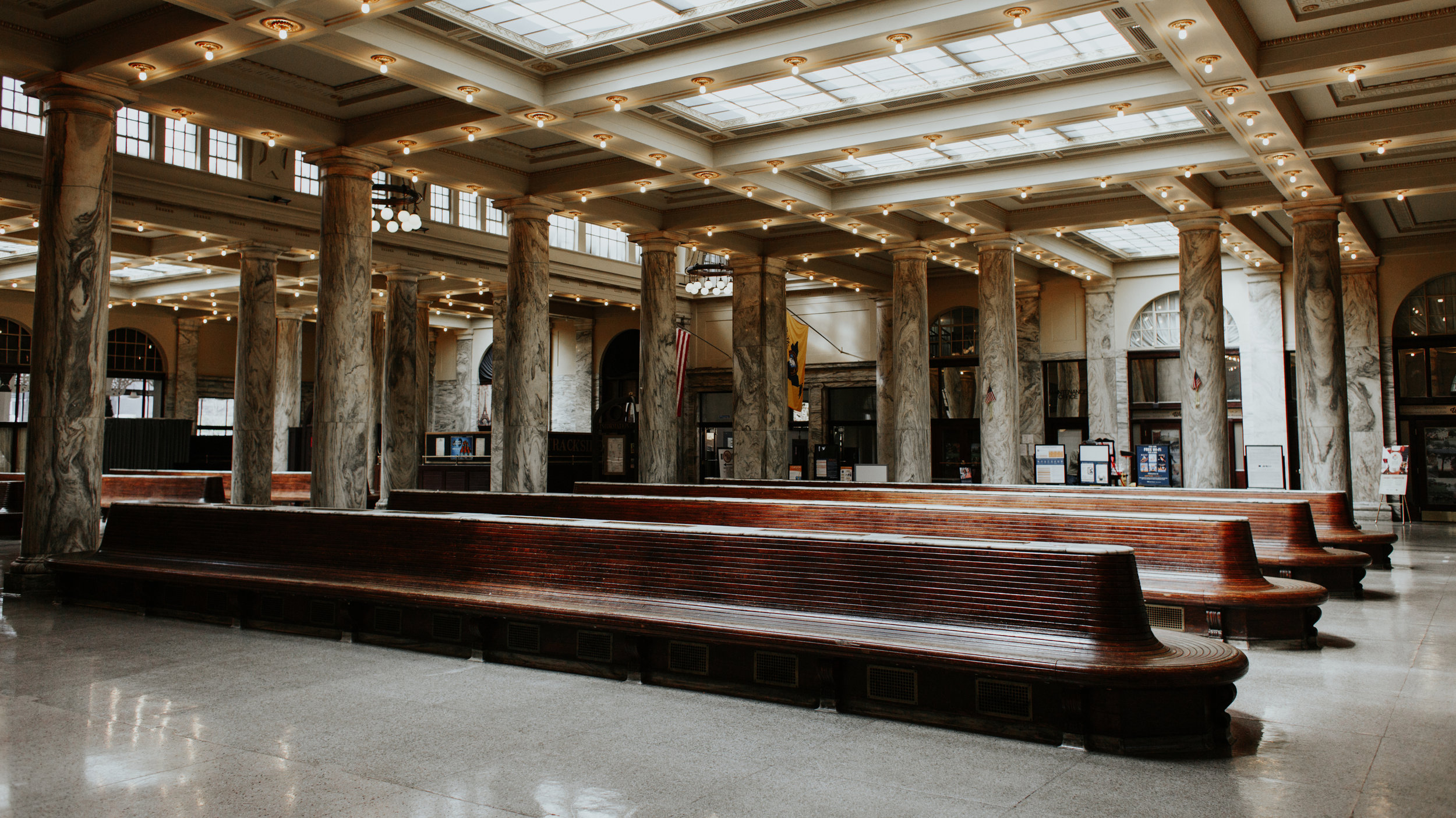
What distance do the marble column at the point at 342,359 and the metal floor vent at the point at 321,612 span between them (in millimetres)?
5688

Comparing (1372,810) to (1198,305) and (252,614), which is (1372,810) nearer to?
(252,614)

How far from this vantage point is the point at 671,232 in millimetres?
19953

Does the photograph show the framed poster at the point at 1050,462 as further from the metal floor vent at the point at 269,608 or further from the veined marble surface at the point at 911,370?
the metal floor vent at the point at 269,608

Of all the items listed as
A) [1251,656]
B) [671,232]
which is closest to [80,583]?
[1251,656]

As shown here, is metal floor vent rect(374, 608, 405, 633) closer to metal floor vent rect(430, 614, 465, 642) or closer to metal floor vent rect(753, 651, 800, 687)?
metal floor vent rect(430, 614, 465, 642)

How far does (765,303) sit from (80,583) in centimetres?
1508

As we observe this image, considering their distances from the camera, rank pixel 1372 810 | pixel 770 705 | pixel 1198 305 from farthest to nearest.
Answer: pixel 1198 305 < pixel 770 705 < pixel 1372 810

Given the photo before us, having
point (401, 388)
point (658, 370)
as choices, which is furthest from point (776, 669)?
point (401, 388)

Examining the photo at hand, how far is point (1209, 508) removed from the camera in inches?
386

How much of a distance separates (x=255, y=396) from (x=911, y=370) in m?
12.7

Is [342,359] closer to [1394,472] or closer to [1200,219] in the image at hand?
[1200,219]

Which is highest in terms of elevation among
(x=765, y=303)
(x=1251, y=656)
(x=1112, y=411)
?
(x=765, y=303)

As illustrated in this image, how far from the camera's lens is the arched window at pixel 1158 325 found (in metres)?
26.4

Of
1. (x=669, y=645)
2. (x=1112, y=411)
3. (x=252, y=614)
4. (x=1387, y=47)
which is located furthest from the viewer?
(x=1112, y=411)
